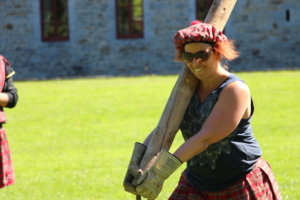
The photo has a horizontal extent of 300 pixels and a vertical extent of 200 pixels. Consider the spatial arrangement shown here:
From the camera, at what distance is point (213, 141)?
2.81m

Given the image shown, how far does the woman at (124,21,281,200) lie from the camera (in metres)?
2.80

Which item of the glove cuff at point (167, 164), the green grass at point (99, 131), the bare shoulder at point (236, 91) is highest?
the bare shoulder at point (236, 91)

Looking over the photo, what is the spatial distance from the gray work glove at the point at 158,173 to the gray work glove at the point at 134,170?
0.31 feet

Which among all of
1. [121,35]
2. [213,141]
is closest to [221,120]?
[213,141]

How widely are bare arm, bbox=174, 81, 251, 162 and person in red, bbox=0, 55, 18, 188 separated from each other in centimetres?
237

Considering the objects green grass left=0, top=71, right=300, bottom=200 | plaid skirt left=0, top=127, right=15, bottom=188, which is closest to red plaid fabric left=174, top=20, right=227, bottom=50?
plaid skirt left=0, top=127, right=15, bottom=188

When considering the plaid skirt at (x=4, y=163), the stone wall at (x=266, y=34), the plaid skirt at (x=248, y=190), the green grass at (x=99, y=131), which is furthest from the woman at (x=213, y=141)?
the stone wall at (x=266, y=34)

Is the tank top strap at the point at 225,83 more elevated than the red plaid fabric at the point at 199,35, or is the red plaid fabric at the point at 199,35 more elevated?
the red plaid fabric at the point at 199,35

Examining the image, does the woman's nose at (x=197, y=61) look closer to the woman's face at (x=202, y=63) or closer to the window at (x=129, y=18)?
the woman's face at (x=202, y=63)

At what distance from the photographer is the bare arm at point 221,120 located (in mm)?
2775

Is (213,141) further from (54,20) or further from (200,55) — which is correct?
(54,20)

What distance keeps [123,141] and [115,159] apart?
1.42 meters

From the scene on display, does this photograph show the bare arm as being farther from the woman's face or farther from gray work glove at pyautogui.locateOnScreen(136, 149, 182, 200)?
the woman's face

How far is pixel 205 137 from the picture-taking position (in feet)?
9.14
